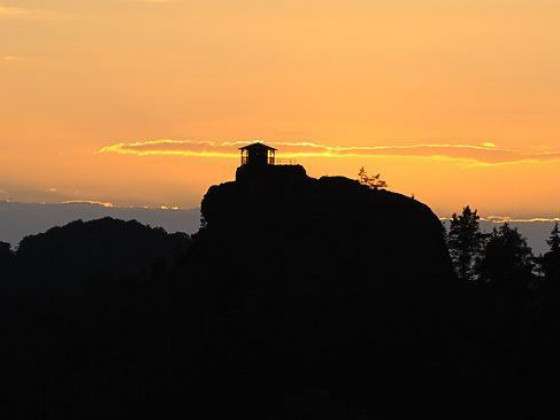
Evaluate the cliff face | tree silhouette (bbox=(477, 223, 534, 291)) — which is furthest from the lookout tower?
tree silhouette (bbox=(477, 223, 534, 291))

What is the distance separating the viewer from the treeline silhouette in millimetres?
133500

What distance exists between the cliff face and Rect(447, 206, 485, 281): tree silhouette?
32.5 feet

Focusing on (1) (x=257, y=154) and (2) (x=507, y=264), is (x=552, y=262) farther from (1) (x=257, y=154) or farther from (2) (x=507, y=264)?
(1) (x=257, y=154)

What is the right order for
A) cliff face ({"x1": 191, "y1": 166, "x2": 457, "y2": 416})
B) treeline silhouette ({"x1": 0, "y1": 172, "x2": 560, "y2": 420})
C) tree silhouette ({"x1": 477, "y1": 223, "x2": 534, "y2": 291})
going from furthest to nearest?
tree silhouette ({"x1": 477, "y1": 223, "x2": 534, "y2": 291})
cliff face ({"x1": 191, "y1": 166, "x2": 457, "y2": 416})
treeline silhouette ({"x1": 0, "y1": 172, "x2": 560, "y2": 420})

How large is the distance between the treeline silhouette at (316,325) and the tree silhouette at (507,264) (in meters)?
0.19

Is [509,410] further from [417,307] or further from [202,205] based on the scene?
[202,205]

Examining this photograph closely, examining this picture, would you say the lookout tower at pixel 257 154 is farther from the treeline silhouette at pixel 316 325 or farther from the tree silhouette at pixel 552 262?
the tree silhouette at pixel 552 262

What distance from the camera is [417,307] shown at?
142m

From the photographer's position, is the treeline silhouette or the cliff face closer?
the treeline silhouette

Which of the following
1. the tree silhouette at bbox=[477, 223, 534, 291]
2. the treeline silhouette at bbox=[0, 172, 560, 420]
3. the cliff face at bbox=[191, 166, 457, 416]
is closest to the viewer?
the treeline silhouette at bbox=[0, 172, 560, 420]

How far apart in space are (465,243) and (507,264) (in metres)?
10.9

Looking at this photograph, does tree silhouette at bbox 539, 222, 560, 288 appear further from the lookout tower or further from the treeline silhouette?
the lookout tower

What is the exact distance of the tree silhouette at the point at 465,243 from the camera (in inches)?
6373

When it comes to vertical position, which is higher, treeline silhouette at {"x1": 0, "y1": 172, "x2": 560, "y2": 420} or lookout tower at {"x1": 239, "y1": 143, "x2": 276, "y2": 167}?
lookout tower at {"x1": 239, "y1": 143, "x2": 276, "y2": 167}
